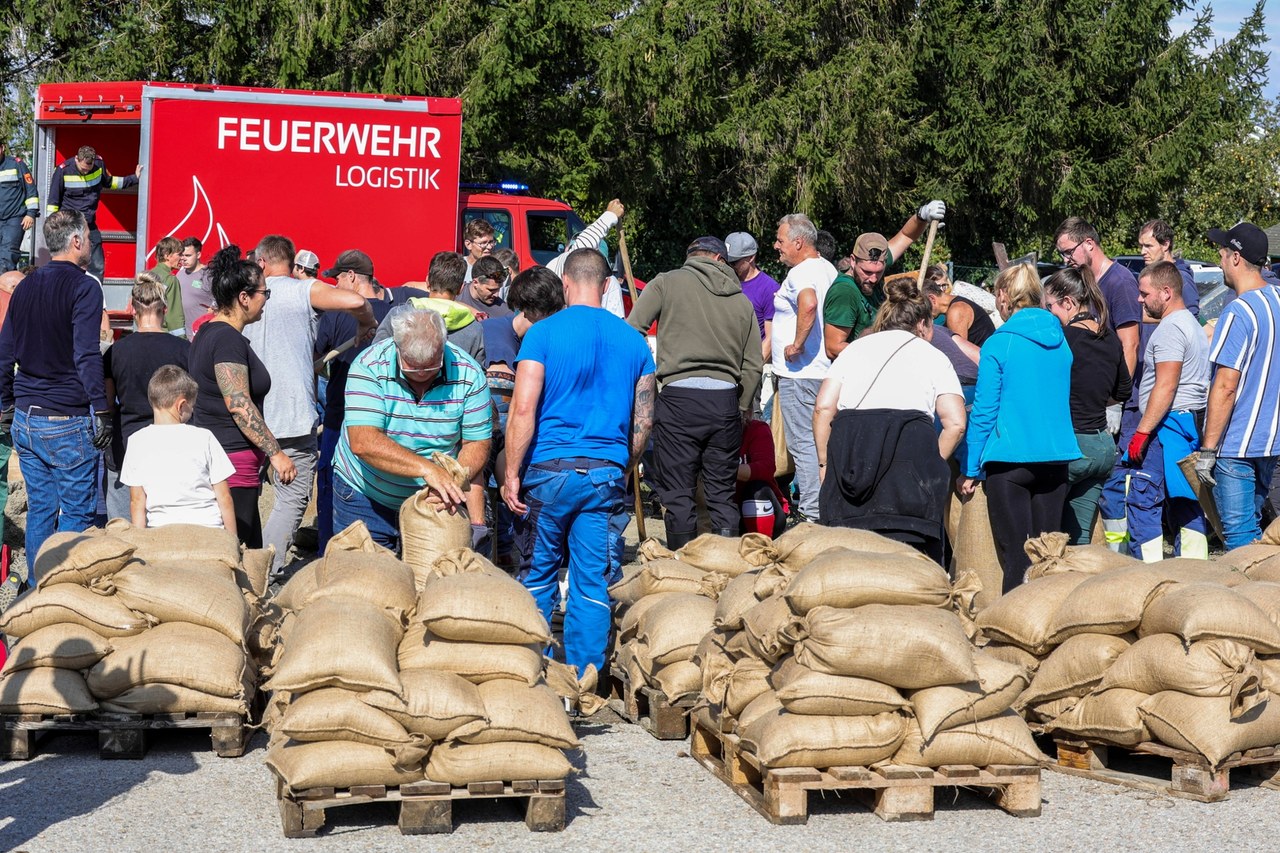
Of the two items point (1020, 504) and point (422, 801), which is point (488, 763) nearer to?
point (422, 801)

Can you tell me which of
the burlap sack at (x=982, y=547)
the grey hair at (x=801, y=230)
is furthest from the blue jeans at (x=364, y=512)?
the grey hair at (x=801, y=230)

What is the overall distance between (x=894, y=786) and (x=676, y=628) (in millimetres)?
1366

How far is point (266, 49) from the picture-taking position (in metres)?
21.0

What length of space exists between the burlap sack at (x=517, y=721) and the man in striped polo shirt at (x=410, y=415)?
3.84 ft

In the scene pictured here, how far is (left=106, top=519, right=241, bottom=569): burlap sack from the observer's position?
18.8ft

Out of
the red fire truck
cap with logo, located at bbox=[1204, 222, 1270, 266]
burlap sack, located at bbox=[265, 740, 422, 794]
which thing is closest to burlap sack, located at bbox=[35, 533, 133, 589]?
burlap sack, located at bbox=[265, 740, 422, 794]

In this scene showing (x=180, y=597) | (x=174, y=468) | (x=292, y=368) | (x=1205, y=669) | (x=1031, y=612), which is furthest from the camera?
(x=292, y=368)

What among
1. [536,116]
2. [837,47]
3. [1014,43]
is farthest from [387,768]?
[1014,43]

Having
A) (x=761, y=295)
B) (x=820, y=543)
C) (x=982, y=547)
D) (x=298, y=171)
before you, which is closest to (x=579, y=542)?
(x=820, y=543)

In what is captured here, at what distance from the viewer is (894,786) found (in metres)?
4.79

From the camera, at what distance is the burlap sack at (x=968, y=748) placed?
15.9ft

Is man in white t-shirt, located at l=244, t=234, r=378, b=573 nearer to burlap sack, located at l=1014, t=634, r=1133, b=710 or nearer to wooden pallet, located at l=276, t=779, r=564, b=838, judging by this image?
wooden pallet, located at l=276, t=779, r=564, b=838

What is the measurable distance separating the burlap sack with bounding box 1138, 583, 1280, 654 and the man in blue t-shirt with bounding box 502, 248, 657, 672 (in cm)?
228

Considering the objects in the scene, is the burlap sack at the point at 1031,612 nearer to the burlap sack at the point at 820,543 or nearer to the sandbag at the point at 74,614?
the burlap sack at the point at 820,543
